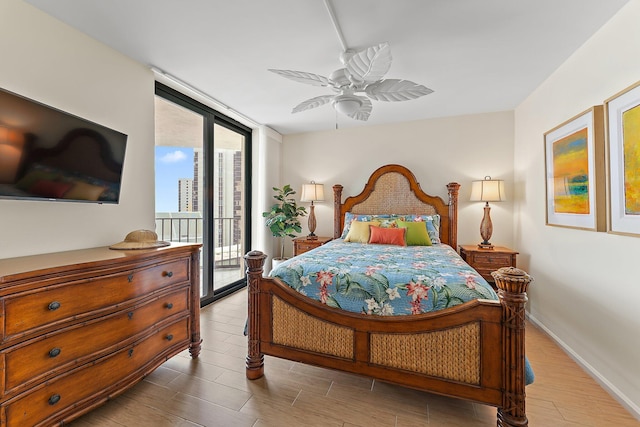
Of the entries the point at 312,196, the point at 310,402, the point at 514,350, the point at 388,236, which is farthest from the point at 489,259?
the point at 310,402

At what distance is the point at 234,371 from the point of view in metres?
2.05

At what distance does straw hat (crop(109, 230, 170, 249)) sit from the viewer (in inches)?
77.9

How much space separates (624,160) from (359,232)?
7.75 feet

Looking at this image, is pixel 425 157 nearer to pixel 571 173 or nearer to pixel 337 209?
pixel 337 209

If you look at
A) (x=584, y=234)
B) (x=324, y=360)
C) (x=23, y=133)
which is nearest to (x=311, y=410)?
(x=324, y=360)

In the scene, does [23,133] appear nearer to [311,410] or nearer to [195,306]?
[195,306]

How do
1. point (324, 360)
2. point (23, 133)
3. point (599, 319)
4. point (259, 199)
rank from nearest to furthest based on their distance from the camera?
point (23, 133) < point (324, 360) < point (599, 319) < point (259, 199)

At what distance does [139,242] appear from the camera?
205cm

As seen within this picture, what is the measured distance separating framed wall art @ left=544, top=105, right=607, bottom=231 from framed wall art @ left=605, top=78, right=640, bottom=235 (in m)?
0.12

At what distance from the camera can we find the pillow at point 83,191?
1798mm

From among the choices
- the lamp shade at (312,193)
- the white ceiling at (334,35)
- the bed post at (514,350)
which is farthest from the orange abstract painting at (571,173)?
the lamp shade at (312,193)

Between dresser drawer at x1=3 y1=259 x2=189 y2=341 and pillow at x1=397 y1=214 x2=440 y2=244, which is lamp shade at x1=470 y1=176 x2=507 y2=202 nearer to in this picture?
pillow at x1=397 y1=214 x2=440 y2=244

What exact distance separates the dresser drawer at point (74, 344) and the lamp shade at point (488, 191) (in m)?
3.64

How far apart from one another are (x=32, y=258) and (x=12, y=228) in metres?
0.25
